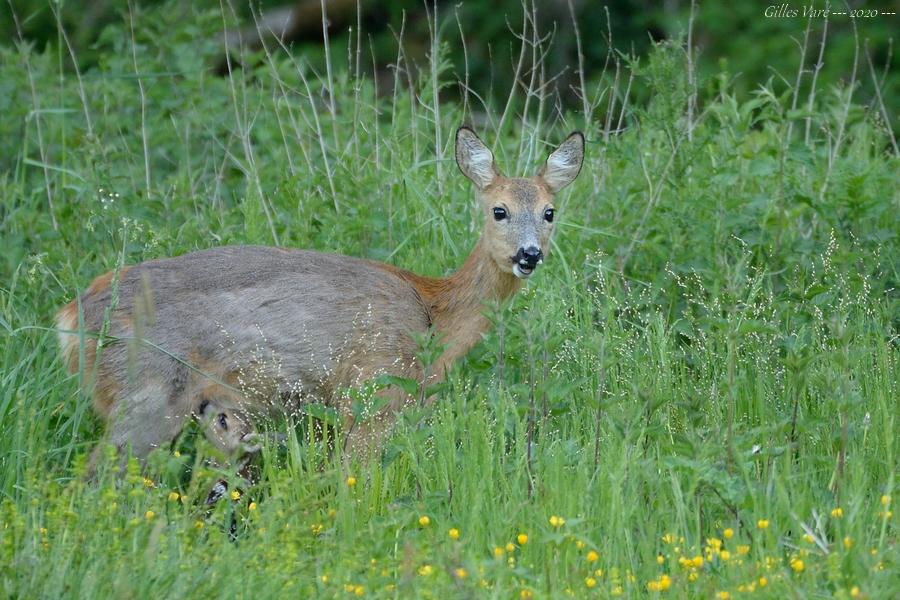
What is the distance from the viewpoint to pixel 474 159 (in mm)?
6465

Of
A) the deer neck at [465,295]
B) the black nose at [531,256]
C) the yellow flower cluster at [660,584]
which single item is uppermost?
the black nose at [531,256]

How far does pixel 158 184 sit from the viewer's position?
7.73 meters

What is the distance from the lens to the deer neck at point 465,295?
6.22 m

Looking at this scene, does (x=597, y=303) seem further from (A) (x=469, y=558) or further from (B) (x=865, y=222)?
(A) (x=469, y=558)

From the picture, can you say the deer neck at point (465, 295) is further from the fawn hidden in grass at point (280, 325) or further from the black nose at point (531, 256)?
the black nose at point (531, 256)

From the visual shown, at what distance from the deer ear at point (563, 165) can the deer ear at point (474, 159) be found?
0.23 metres

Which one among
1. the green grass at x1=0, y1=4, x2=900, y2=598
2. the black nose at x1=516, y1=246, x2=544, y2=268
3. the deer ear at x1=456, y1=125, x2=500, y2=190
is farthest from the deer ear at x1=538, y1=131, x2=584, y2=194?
the black nose at x1=516, y1=246, x2=544, y2=268

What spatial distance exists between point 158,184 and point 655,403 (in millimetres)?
3739

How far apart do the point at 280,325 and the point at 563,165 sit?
4.92ft

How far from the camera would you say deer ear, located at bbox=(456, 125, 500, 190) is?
20.9 feet

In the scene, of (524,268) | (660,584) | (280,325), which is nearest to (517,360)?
(524,268)

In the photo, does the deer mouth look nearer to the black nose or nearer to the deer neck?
the black nose

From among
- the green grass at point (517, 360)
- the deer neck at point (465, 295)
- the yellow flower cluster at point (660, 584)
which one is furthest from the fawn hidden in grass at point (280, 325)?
the yellow flower cluster at point (660, 584)

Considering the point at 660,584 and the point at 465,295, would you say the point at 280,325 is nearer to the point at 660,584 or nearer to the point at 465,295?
the point at 465,295
